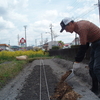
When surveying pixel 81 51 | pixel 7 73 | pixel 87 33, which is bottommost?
pixel 7 73

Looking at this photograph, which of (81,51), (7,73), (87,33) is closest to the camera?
(87,33)

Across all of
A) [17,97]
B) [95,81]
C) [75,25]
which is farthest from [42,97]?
[75,25]

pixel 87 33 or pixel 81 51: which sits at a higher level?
pixel 87 33

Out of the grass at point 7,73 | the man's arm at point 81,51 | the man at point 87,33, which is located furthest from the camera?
the grass at point 7,73

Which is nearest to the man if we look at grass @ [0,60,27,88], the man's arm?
the man's arm

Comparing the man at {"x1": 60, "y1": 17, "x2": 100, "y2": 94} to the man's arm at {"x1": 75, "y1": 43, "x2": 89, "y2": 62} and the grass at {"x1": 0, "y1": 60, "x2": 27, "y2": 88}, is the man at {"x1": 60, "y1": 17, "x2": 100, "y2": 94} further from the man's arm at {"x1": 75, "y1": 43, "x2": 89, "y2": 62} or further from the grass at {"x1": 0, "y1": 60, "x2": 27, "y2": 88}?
the grass at {"x1": 0, "y1": 60, "x2": 27, "y2": 88}

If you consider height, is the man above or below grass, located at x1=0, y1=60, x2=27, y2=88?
above

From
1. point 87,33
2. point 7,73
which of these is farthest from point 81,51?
point 7,73

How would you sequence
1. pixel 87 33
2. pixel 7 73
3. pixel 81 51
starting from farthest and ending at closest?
pixel 7 73 < pixel 81 51 < pixel 87 33

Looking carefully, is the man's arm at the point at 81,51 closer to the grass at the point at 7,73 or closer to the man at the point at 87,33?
the man at the point at 87,33

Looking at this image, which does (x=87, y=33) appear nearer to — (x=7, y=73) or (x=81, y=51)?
(x=81, y=51)

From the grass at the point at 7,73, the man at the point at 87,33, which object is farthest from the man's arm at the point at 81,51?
the grass at the point at 7,73

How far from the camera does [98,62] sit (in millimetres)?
3305

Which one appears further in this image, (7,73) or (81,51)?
(7,73)
